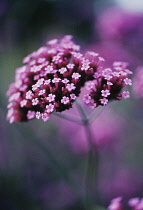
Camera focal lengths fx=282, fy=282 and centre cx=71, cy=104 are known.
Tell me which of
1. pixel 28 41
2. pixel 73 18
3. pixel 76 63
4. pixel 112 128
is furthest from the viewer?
pixel 73 18

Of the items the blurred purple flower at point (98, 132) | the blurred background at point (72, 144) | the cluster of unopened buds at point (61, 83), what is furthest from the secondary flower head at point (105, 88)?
the blurred purple flower at point (98, 132)

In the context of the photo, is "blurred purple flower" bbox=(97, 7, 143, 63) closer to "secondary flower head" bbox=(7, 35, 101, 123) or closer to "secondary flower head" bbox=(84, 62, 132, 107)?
"secondary flower head" bbox=(7, 35, 101, 123)

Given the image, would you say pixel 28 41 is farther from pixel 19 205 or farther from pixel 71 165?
pixel 19 205

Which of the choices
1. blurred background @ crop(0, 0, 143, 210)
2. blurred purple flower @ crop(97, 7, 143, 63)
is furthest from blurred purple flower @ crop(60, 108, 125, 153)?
blurred purple flower @ crop(97, 7, 143, 63)

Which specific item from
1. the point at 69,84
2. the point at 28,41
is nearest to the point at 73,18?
the point at 28,41

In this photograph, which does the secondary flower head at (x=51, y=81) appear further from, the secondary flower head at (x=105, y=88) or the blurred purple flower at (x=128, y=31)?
the blurred purple flower at (x=128, y=31)

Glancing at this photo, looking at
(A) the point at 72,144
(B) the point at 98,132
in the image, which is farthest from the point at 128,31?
(A) the point at 72,144
